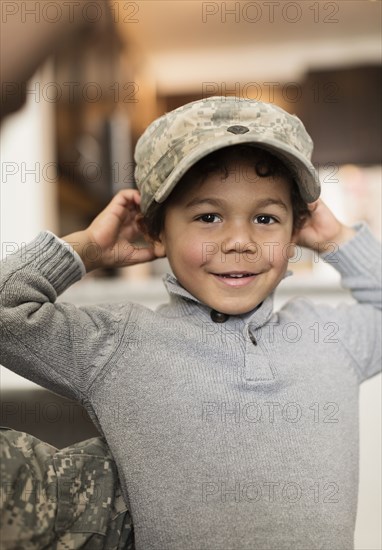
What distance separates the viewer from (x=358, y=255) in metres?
0.95

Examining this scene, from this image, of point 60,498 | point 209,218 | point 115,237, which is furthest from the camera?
point 115,237

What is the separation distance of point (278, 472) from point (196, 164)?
0.35m

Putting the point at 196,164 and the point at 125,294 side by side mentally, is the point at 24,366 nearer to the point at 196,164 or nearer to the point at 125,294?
the point at 196,164

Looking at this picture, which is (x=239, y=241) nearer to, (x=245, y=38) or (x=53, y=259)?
(x=53, y=259)

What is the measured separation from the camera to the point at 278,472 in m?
0.73

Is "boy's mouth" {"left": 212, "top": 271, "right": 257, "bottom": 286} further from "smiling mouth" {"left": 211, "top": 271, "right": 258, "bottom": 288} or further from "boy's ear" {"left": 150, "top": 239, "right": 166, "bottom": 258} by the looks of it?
"boy's ear" {"left": 150, "top": 239, "right": 166, "bottom": 258}

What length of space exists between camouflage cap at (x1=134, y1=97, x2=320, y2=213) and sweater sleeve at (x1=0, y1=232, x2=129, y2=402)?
141 mm

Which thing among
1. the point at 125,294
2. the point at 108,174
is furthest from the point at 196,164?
the point at 108,174

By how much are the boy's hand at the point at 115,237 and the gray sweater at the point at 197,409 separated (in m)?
0.05

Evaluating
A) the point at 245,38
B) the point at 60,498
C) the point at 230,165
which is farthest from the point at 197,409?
the point at 245,38

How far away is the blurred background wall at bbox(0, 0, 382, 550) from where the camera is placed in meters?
1.65

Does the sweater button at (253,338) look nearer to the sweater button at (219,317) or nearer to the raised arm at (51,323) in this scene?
the sweater button at (219,317)

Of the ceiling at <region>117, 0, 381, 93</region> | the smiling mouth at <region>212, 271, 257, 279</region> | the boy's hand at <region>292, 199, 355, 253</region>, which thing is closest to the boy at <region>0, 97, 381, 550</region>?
the smiling mouth at <region>212, 271, 257, 279</region>

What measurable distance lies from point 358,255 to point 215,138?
323mm
